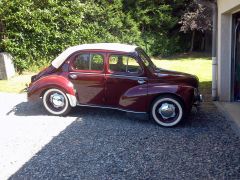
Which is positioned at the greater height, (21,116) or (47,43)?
(47,43)

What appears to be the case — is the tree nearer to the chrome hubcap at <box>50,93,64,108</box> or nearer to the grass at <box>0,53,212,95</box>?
the grass at <box>0,53,212,95</box>

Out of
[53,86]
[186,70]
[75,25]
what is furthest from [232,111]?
[75,25]

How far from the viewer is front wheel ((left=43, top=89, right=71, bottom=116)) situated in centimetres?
743

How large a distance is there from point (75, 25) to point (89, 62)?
717 centimetres

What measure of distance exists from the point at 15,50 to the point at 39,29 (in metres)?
1.19

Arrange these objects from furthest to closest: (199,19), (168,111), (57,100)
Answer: (199,19)
(57,100)
(168,111)

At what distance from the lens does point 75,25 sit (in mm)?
14133

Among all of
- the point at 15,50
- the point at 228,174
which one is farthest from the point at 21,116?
the point at 15,50

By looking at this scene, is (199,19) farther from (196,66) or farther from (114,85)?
(114,85)

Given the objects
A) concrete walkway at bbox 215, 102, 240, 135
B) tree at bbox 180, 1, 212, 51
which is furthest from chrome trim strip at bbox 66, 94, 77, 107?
tree at bbox 180, 1, 212, 51

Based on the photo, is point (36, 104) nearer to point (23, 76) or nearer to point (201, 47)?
point (23, 76)

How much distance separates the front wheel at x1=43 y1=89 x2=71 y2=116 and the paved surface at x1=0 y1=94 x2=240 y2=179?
185 mm

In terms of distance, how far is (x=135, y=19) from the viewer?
1777 cm

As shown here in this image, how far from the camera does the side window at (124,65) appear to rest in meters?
7.11
